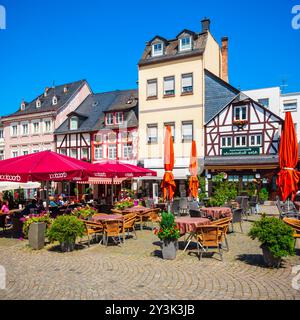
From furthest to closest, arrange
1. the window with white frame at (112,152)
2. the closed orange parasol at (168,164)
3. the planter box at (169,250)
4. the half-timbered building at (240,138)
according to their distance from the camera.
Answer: the window with white frame at (112,152), the half-timbered building at (240,138), the closed orange parasol at (168,164), the planter box at (169,250)

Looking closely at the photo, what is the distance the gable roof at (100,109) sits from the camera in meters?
29.5

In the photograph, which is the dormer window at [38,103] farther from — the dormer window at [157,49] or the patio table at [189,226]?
the patio table at [189,226]

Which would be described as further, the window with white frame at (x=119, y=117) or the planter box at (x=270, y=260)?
the window with white frame at (x=119, y=117)

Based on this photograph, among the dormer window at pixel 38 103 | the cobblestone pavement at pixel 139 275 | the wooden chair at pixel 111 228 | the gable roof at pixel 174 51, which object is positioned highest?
the gable roof at pixel 174 51

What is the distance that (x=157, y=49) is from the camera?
2808 cm

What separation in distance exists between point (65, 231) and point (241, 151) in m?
18.7

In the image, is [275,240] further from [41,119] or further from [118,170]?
[41,119]

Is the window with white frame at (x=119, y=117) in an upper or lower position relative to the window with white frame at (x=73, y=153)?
upper

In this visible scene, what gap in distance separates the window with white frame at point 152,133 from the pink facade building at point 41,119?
10.9m

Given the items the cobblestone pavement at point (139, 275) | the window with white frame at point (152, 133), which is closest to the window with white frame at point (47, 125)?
the window with white frame at point (152, 133)

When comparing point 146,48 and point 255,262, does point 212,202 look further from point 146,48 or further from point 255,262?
point 146,48
